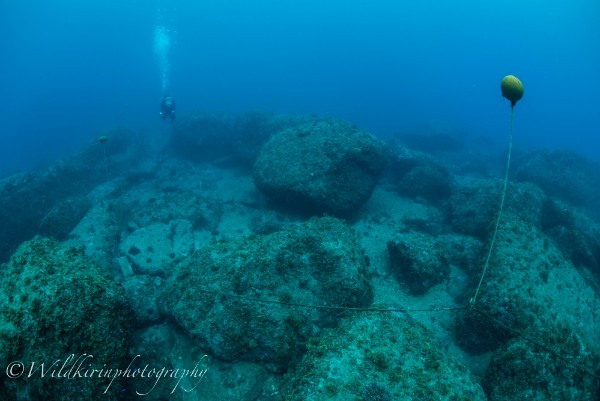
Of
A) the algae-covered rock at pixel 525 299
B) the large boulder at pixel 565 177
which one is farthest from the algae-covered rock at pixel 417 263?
the large boulder at pixel 565 177

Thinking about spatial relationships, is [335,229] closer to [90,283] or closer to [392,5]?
[90,283]

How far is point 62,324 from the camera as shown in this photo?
298 cm

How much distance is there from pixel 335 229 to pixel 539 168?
47.8 feet

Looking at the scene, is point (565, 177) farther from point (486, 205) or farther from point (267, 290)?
point (267, 290)

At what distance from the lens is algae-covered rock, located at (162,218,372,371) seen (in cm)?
416

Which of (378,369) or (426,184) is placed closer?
(378,369)

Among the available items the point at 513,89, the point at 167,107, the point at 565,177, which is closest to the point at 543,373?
the point at 513,89

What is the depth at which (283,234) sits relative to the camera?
5.55 m

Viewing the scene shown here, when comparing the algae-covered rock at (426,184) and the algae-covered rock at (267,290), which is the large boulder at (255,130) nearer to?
the algae-covered rock at (426,184)

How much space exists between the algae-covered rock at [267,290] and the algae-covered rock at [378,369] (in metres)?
0.81

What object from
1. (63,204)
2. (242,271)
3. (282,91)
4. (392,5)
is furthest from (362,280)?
(392,5)

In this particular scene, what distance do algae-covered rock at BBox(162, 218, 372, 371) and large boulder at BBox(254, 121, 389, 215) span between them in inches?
104

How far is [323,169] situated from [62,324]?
657 cm


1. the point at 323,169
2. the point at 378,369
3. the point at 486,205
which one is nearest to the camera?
the point at 378,369
